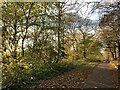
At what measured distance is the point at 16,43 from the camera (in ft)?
33.5

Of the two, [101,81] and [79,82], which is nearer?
[79,82]

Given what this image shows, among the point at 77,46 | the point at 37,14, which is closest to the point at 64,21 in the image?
the point at 37,14

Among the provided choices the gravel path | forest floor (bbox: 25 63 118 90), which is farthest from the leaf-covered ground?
the gravel path

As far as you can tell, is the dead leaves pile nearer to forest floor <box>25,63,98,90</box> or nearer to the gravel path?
forest floor <box>25,63,98,90</box>

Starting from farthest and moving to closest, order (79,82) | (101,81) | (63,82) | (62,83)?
(101,81) < (79,82) < (63,82) < (62,83)

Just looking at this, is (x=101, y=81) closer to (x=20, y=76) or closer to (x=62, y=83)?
(x=62, y=83)

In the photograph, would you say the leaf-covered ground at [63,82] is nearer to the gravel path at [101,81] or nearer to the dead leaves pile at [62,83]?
the dead leaves pile at [62,83]

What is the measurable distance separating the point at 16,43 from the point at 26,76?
124 inches

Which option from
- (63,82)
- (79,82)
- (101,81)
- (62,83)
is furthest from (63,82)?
(101,81)

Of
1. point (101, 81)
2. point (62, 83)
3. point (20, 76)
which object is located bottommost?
point (101, 81)

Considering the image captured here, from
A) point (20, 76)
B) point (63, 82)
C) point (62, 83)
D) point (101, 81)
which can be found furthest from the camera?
point (101, 81)

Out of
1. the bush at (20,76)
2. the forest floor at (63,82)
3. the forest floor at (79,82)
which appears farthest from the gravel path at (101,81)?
the bush at (20,76)

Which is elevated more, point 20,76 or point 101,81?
point 20,76

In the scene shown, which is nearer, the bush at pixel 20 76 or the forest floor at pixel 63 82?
the bush at pixel 20 76
